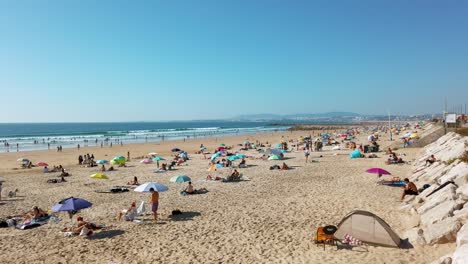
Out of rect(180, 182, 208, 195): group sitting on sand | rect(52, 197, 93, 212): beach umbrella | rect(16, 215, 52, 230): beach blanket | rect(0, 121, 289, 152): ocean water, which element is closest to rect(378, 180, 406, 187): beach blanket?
rect(180, 182, 208, 195): group sitting on sand

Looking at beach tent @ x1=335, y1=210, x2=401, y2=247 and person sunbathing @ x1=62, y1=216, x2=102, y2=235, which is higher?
beach tent @ x1=335, y1=210, x2=401, y2=247

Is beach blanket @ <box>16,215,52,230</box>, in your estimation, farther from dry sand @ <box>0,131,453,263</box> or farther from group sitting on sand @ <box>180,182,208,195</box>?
group sitting on sand @ <box>180,182,208,195</box>

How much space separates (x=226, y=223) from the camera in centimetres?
1171

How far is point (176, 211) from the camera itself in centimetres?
1304

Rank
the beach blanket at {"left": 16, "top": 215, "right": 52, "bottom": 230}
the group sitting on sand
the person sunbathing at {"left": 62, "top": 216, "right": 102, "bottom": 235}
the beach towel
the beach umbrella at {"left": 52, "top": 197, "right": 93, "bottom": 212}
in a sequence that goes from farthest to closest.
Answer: the group sitting on sand, the beach blanket at {"left": 16, "top": 215, "right": 52, "bottom": 230}, the beach umbrella at {"left": 52, "top": 197, "right": 93, "bottom": 212}, the person sunbathing at {"left": 62, "top": 216, "right": 102, "bottom": 235}, the beach towel

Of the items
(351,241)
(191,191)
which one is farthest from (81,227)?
(351,241)

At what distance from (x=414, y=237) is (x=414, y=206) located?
3.34 m

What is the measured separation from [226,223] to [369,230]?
4618 millimetres

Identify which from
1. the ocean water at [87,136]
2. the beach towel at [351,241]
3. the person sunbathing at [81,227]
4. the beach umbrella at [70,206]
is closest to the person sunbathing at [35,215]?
the beach umbrella at [70,206]

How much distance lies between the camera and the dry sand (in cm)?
880

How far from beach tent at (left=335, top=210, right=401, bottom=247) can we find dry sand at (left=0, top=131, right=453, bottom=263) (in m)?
0.27

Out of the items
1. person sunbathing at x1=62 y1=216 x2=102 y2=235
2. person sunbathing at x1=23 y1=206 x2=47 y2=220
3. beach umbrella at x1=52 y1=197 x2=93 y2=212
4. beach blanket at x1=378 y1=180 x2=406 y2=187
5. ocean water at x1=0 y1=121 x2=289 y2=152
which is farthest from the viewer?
ocean water at x1=0 y1=121 x2=289 y2=152

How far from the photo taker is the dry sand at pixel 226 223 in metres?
8.80

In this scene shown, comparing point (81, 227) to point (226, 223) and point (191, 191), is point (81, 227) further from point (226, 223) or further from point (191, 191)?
point (191, 191)
